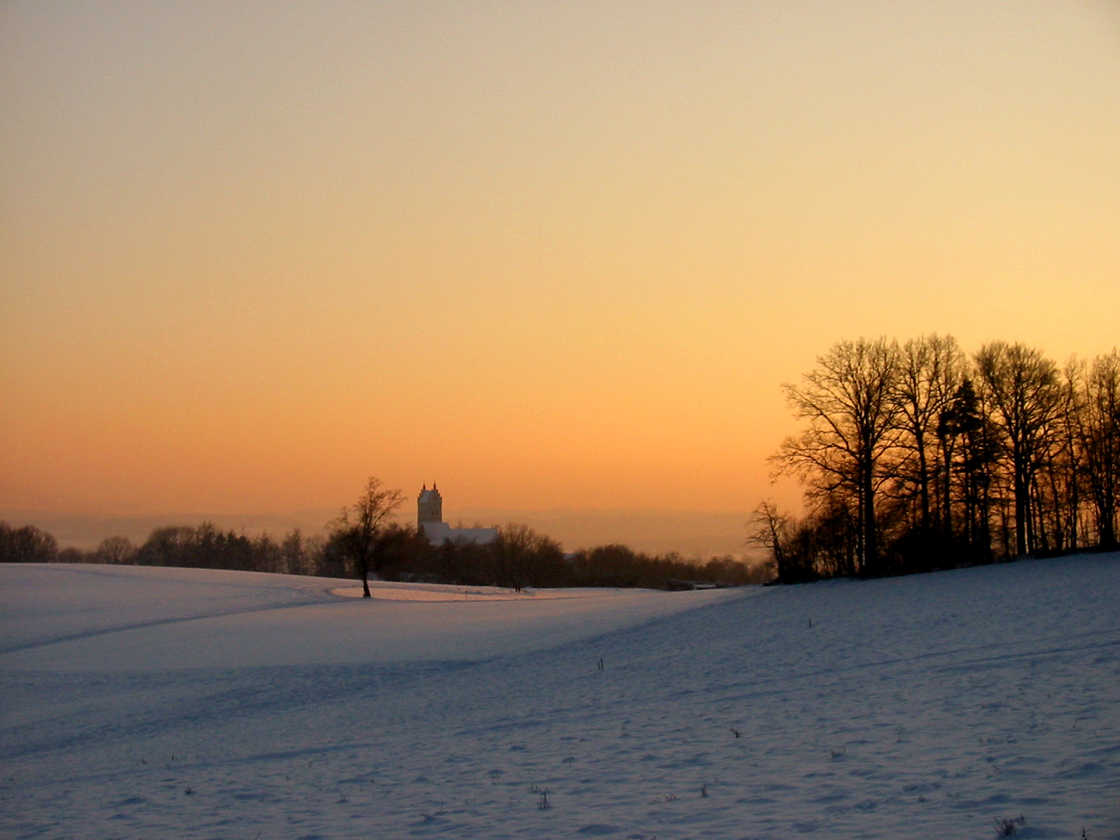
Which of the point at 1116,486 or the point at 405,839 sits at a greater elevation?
the point at 1116,486

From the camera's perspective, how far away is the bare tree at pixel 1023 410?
4441 centimetres

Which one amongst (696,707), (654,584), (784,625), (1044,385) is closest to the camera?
(696,707)

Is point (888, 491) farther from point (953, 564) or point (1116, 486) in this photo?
point (1116, 486)

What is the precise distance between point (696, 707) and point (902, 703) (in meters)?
3.77

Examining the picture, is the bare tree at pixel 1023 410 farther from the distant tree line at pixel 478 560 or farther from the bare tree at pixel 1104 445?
the distant tree line at pixel 478 560

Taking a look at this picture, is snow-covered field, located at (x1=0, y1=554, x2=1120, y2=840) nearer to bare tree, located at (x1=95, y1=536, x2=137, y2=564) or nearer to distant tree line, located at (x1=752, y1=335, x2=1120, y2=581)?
distant tree line, located at (x1=752, y1=335, x2=1120, y2=581)

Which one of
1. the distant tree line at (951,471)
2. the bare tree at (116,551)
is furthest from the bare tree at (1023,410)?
the bare tree at (116,551)

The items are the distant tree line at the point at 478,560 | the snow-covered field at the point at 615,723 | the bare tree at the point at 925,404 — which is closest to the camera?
the snow-covered field at the point at 615,723

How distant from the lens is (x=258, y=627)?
3959 cm

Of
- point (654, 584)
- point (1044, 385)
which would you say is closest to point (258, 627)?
point (1044, 385)

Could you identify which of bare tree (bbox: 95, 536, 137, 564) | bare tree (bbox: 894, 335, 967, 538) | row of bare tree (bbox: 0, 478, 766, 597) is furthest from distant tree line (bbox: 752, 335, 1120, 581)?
bare tree (bbox: 95, 536, 137, 564)

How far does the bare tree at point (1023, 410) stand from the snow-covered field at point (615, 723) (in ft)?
33.9

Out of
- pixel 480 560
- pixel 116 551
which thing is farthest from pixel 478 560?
pixel 116 551

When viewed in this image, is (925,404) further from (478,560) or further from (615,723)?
(478,560)
